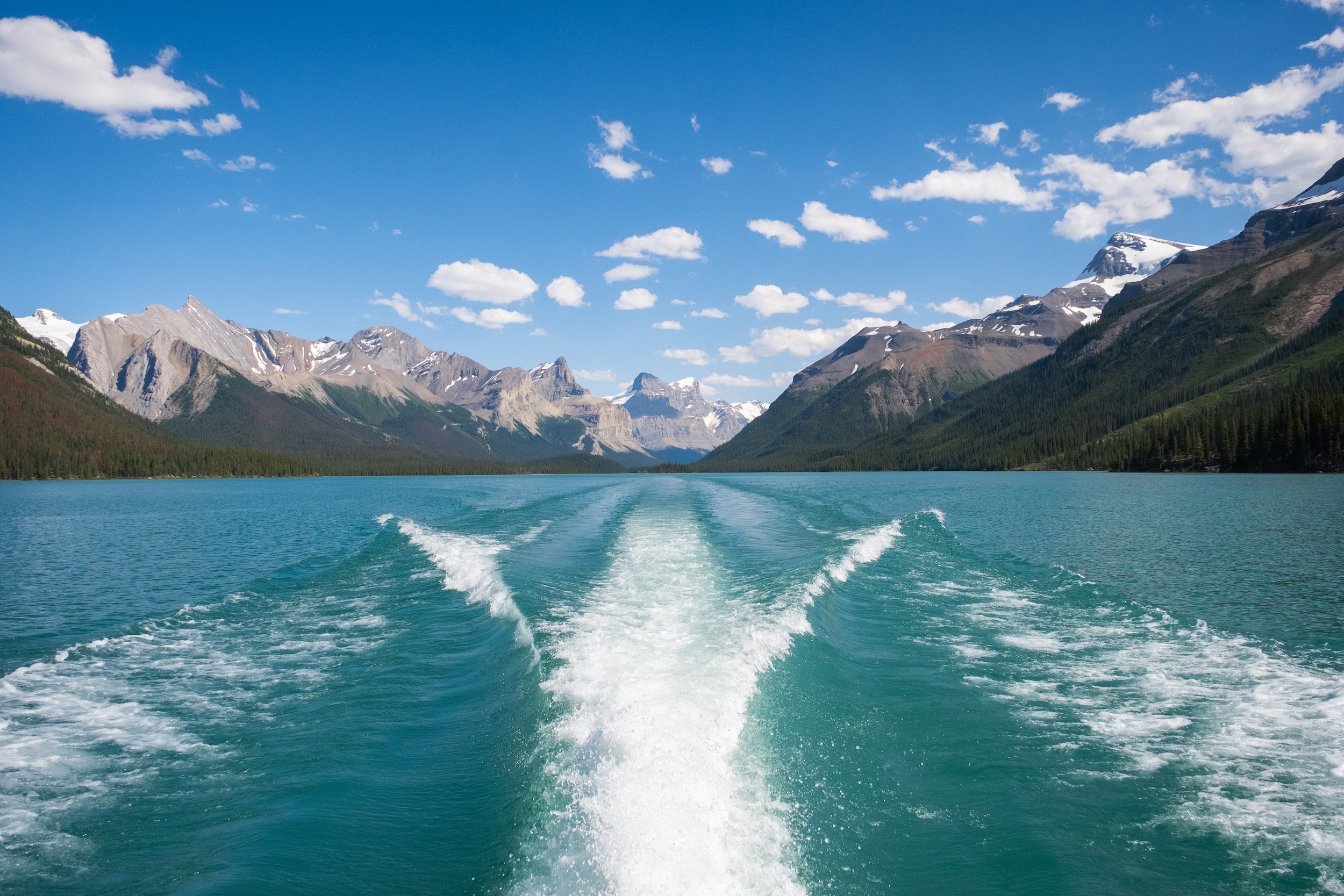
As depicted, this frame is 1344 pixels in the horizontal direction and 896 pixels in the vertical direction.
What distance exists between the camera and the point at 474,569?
28.5m

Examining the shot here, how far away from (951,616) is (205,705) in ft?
67.1

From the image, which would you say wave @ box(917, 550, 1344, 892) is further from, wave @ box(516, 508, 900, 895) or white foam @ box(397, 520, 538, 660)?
white foam @ box(397, 520, 538, 660)

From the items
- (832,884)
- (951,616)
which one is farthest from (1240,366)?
(832,884)

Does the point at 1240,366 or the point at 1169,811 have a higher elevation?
the point at 1240,366

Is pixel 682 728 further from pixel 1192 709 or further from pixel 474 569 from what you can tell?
pixel 474 569

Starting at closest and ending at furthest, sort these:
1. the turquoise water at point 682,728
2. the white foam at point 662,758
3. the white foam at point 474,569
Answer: the white foam at point 662,758
the turquoise water at point 682,728
the white foam at point 474,569

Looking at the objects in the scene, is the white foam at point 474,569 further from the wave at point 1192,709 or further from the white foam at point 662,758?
the wave at point 1192,709

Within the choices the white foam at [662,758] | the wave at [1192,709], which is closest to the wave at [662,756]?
the white foam at [662,758]

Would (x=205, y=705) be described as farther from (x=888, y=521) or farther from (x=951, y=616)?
(x=888, y=521)

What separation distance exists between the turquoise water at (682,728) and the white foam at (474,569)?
22 centimetres

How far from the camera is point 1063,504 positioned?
61.0 m

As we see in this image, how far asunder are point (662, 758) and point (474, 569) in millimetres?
19988

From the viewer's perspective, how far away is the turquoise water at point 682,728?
330 inches

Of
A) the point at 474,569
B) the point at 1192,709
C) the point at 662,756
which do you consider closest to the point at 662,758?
the point at 662,756
